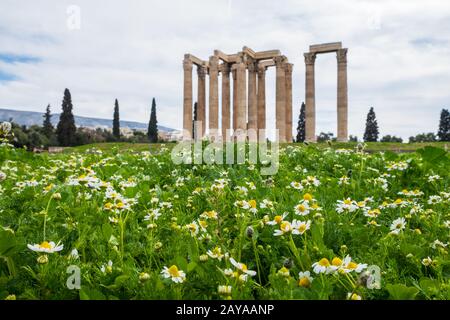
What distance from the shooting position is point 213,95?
157ft

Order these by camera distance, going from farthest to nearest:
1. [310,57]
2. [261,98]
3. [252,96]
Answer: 1. [261,98]
2. [252,96]
3. [310,57]

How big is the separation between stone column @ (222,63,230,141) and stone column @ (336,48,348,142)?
13572 mm

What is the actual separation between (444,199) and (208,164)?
14.7 feet

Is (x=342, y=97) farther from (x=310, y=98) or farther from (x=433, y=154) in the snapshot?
(x=433, y=154)

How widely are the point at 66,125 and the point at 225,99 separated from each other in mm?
29638

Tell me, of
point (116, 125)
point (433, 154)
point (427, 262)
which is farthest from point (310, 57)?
point (116, 125)

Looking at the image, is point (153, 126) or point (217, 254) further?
point (153, 126)

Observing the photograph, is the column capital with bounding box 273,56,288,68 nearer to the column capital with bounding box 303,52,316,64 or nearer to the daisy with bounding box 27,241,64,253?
the column capital with bounding box 303,52,316,64

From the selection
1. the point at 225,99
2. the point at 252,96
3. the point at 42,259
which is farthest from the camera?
the point at 225,99

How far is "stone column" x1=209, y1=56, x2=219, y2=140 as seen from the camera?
46750 mm

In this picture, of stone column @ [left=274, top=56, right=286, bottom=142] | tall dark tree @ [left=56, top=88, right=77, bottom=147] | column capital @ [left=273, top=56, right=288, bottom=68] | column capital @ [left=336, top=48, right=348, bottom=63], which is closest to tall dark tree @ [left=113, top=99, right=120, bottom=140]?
tall dark tree @ [left=56, top=88, right=77, bottom=147]
